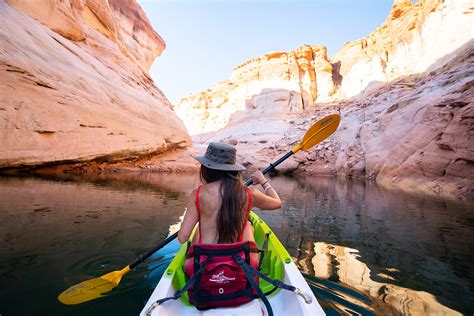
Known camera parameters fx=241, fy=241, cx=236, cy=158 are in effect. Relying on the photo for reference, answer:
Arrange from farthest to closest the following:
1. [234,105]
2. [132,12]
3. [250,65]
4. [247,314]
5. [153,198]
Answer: [250,65], [234,105], [132,12], [153,198], [247,314]

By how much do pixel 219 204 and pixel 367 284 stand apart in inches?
74.8

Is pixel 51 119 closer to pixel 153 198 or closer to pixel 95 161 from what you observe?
pixel 95 161

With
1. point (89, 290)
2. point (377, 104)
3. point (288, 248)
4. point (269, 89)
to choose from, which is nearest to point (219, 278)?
point (89, 290)

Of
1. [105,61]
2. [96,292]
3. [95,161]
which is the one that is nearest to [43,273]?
[96,292]

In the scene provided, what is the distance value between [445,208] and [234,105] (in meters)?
32.6

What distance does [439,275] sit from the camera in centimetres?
263

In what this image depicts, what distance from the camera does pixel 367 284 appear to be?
92.5 inches

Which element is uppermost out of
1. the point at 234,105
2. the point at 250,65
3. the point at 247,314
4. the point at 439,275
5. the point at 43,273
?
the point at 250,65

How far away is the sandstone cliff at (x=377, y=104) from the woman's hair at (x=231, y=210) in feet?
32.8

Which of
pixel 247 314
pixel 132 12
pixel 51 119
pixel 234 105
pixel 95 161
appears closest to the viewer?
pixel 247 314

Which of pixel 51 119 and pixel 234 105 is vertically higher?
pixel 234 105

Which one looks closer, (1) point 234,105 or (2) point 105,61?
(2) point 105,61

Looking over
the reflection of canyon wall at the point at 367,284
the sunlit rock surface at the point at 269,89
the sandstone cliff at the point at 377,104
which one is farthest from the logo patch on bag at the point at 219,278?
the sunlit rock surface at the point at 269,89

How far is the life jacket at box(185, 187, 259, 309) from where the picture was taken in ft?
4.55
